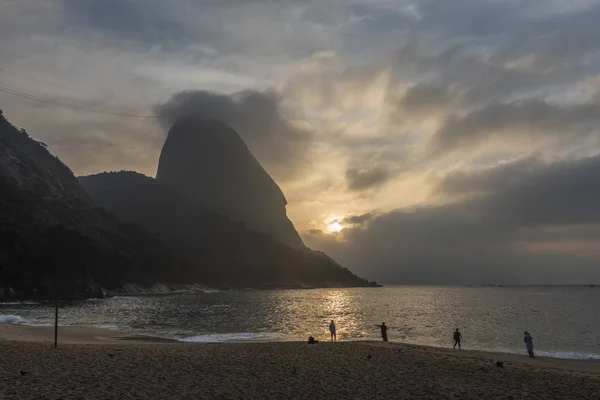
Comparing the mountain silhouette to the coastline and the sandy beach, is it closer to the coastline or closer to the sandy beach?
the coastline

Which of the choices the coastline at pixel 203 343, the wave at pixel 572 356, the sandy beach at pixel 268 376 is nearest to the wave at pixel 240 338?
the coastline at pixel 203 343

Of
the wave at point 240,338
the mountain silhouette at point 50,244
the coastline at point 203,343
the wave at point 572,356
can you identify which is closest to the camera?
the coastline at point 203,343

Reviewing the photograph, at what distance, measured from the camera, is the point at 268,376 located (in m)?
19.2

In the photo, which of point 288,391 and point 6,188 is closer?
point 288,391

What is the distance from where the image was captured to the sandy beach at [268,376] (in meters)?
15.8

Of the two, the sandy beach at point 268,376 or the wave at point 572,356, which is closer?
the sandy beach at point 268,376

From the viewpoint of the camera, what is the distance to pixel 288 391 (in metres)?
16.5

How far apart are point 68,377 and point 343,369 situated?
11.7m

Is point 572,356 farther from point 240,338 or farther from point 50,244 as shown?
point 50,244

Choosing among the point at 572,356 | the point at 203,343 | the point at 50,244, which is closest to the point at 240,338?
the point at 203,343

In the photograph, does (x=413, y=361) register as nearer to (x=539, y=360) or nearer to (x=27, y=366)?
(x=539, y=360)

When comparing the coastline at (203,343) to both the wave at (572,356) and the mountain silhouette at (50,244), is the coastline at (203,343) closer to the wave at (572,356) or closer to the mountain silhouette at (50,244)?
the wave at (572,356)

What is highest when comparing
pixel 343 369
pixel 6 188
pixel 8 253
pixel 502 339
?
pixel 6 188

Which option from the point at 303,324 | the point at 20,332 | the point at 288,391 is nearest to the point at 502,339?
the point at 303,324
